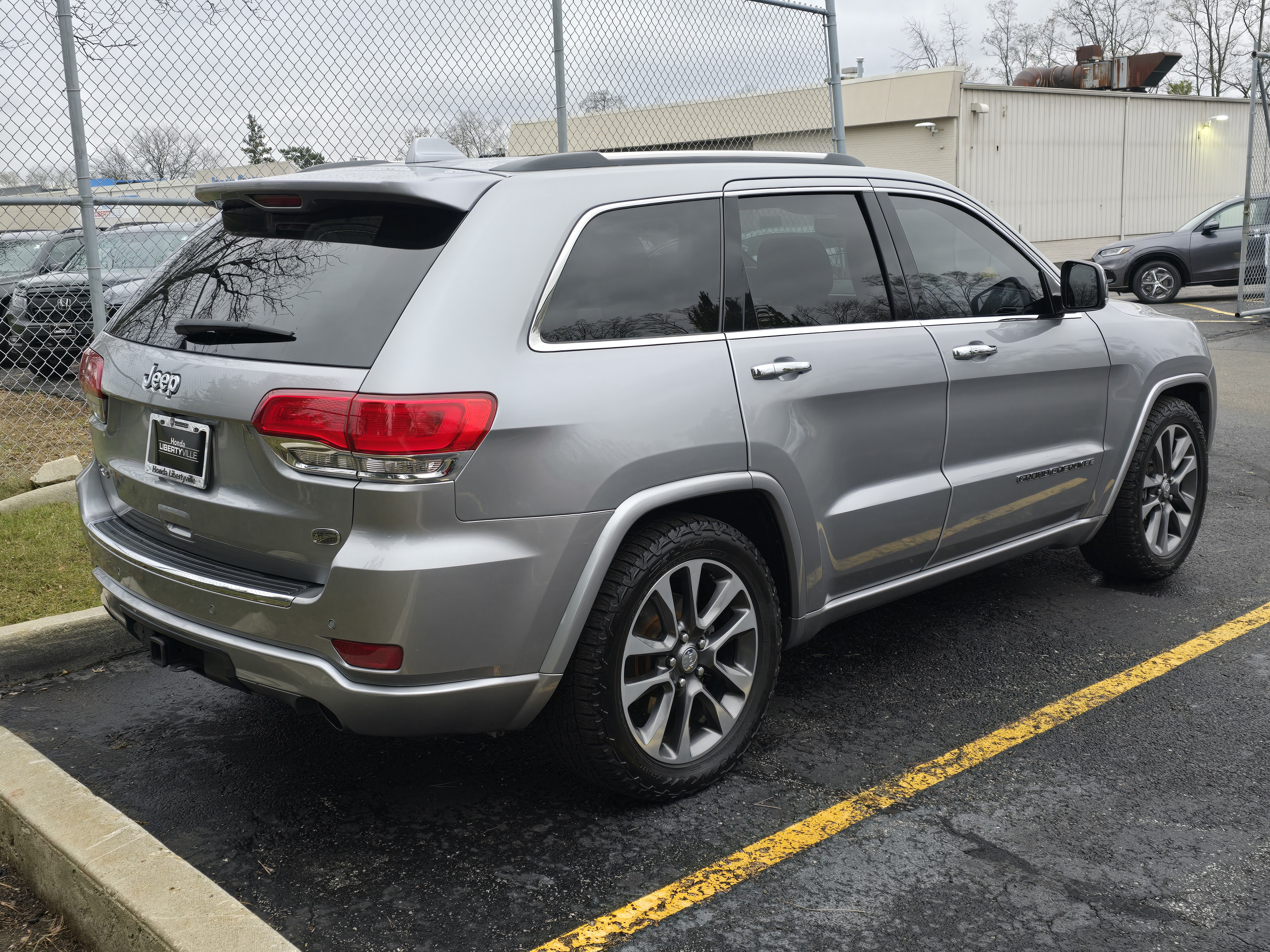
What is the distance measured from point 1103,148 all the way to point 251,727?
96.9 ft

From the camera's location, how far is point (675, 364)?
125 inches

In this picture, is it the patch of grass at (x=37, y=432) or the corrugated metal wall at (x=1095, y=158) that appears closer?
the patch of grass at (x=37, y=432)

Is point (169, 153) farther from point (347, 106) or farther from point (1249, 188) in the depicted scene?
point (1249, 188)

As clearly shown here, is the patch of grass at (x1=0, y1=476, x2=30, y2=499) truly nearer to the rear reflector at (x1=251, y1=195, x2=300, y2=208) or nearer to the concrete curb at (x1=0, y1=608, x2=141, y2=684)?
the concrete curb at (x1=0, y1=608, x2=141, y2=684)

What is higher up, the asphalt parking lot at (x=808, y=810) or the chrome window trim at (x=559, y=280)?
the chrome window trim at (x=559, y=280)

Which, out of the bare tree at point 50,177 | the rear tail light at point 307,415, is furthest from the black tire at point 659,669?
the bare tree at point 50,177

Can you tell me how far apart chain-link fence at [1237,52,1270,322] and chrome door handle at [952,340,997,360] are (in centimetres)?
1125

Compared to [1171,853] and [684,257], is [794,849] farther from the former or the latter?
[684,257]

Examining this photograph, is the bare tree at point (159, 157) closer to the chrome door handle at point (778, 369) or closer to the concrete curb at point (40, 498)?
the concrete curb at point (40, 498)

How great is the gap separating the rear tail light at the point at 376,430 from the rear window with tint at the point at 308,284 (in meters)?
0.12

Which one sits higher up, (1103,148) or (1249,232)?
(1103,148)

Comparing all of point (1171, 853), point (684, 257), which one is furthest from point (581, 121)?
point (1171, 853)

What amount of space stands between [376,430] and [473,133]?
15.4ft

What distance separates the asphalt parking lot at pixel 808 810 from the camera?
276 centimetres
